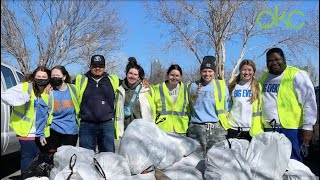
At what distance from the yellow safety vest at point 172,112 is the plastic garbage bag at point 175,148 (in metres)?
0.60

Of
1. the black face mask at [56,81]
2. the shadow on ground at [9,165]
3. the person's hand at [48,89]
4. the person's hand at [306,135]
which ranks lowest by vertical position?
the shadow on ground at [9,165]

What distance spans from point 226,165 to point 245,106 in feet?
3.47

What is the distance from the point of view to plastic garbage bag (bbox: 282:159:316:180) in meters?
3.78

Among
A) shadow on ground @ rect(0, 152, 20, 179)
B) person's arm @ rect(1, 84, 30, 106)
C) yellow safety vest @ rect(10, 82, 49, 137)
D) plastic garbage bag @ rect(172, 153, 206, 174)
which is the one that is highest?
person's arm @ rect(1, 84, 30, 106)

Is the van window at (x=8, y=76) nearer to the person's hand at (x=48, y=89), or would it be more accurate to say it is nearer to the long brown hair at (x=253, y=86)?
the person's hand at (x=48, y=89)

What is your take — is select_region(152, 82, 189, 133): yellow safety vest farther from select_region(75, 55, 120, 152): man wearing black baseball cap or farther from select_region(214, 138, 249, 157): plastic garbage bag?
select_region(214, 138, 249, 157): plastic garbage bag

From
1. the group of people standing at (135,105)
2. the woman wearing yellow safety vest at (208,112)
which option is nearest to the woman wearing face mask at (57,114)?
the group of people standing at (135,105)

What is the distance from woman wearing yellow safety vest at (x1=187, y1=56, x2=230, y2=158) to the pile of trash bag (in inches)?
18.6

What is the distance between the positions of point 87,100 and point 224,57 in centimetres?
1874

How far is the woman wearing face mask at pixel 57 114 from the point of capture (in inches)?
179

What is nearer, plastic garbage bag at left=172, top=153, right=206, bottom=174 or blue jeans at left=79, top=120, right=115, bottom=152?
plastic garbage bag at left=172, top=153, right=206, bottom=174

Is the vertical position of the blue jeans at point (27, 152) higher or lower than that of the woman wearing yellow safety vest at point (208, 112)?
lower

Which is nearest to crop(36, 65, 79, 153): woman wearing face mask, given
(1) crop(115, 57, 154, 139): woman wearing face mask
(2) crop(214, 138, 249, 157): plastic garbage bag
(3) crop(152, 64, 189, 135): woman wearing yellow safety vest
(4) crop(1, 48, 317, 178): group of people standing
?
(4) crop(1, 48, 317, 178): group of people standing

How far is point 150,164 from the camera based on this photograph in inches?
145
